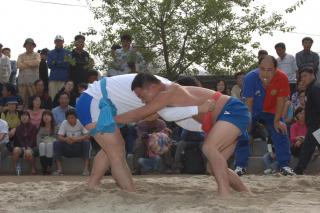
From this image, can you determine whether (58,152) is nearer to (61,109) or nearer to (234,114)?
(61,109)

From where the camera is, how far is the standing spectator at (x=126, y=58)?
12086mm

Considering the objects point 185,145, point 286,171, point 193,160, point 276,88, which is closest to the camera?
point 276,88

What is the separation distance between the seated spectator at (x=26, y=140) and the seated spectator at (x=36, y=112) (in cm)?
39

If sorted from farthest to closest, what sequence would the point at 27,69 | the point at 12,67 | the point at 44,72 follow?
the point at 12,67
the point at 44,72
the point at 27,69

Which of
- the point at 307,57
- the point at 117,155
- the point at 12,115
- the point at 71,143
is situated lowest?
the point at 117,155

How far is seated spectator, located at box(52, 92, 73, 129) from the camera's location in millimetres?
11711

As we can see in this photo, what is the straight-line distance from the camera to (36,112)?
11922 millimetres

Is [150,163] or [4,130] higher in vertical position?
[4,130]

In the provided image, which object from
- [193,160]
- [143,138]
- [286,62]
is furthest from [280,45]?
[143,138]

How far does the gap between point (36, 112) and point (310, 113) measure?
4744 millimetres

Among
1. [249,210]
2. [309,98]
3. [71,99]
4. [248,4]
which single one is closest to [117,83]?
[249,210]

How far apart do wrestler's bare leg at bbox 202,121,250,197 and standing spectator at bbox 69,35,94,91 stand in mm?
6622

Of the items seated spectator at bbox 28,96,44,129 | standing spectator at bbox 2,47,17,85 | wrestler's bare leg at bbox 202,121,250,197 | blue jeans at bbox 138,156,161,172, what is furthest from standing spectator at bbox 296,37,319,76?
wrestler's bare leg at bbox 202,121,250,197

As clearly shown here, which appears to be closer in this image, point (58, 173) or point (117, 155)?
point (117, 155)
